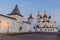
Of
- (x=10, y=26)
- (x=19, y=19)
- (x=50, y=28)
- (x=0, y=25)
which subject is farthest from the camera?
(x=50, y=28)

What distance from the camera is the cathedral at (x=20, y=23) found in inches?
1592

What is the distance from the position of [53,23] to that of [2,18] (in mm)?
63295

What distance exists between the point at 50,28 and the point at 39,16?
12.3 meters

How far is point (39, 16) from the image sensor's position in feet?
334

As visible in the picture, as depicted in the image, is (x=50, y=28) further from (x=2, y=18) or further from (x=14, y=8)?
(x=2, y=18)

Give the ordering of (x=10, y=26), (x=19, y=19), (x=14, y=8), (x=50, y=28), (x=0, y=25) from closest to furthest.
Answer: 1. (x=0, y=25)
2. (x=10, y=26)
3. (x=19, y=19)
4. (x=14, y=8)
5. (x=50, y=28)

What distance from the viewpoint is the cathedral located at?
40425 mm

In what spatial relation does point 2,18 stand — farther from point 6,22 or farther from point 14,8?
point 14,8

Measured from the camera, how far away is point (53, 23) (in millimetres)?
98562

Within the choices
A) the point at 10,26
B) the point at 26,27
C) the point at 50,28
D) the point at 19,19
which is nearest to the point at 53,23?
the point at 50,28

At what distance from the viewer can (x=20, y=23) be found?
54.7 meters

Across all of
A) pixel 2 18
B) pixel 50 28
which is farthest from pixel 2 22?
pixel 50 28

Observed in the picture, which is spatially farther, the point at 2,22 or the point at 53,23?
the point at 53,23

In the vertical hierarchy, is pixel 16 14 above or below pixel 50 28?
above
